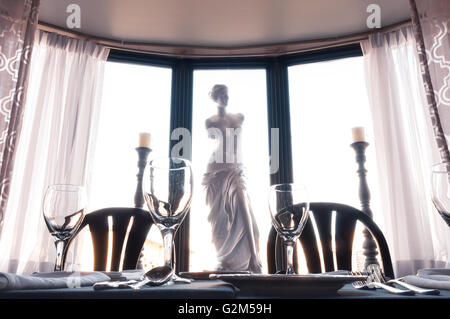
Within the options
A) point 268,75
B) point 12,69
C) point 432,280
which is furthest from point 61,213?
point 268,75

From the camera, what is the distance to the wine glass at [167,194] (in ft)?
1.83

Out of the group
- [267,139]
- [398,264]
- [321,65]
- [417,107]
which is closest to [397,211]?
[398,264]

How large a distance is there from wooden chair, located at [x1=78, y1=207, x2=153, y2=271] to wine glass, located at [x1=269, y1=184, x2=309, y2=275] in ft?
2.63

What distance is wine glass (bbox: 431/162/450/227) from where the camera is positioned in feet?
1.70

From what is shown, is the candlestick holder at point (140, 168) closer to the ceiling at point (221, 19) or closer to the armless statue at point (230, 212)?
the armless statue at point (230, 212)

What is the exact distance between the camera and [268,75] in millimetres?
3660

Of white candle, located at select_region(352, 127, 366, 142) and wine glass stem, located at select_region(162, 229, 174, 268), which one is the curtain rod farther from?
wine glass stem, located at select_region(162, 229, 174, 268)

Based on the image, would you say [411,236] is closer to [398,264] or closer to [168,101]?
[398,264]

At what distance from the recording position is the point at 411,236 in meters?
2.76

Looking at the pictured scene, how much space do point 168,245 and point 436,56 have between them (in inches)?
112

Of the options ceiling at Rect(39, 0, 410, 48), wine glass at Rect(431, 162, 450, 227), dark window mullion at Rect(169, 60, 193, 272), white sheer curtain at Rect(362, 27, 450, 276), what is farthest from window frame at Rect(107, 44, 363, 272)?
wine glass at Rect(431, 162, 450, 227)
